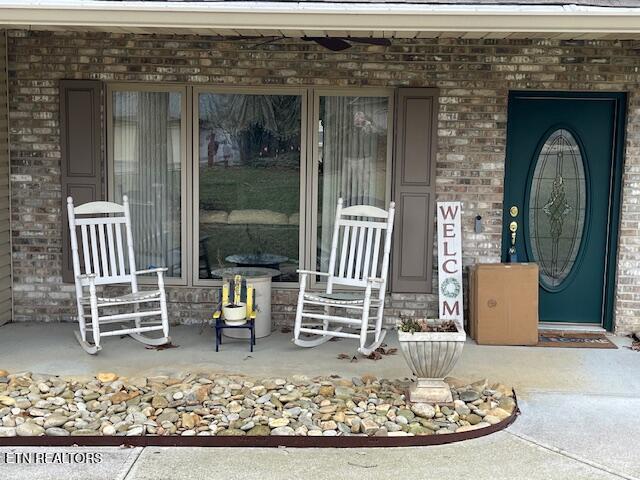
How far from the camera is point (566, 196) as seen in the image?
6.14 meters

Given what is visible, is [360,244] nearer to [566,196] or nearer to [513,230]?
[513,230]

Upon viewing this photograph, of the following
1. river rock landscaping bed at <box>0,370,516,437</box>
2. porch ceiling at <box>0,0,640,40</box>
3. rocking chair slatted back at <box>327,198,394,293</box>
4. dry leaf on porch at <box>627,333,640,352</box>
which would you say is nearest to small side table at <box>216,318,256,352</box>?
river rock landscaping bed at <box>0,370,516,437</box>

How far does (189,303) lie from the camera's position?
20.4 feet

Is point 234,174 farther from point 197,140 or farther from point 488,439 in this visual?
point 488,439

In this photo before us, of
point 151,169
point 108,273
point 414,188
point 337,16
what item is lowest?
point 108,273

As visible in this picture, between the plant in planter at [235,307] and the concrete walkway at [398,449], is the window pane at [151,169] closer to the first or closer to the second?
the concrete walkway at [398,449]

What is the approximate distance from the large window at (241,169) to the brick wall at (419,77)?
186 millimetres

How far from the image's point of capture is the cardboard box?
5.76 meters

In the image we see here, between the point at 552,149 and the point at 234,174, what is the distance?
2.66m

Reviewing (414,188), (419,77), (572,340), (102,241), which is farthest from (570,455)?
(102,241)

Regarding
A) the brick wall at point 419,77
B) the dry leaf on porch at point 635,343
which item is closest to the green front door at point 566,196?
the brick wall at point 419,77

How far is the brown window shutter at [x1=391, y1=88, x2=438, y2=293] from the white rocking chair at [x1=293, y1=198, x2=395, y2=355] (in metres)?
0.17

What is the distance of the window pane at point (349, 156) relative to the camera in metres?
6.08

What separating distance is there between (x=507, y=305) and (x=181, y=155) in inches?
115
